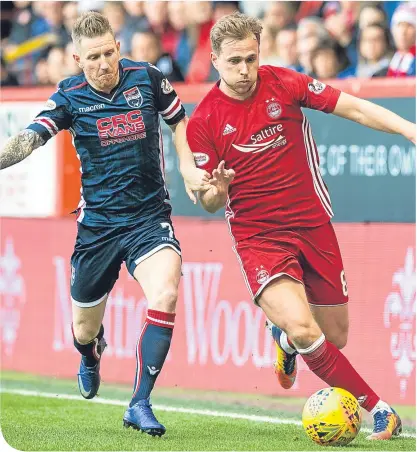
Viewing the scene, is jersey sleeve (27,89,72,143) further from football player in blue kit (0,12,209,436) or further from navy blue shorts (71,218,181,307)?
navy blue shorts (71,218,181,307)

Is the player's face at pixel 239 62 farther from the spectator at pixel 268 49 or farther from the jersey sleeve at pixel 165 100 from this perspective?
the spectator at pixel 268 49

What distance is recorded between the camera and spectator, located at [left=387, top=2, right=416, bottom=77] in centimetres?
1136

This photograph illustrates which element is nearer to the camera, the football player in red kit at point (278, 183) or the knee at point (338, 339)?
the football player in red kit at point (278, 183)

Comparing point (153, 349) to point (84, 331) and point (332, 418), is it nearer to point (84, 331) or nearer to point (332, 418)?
point (84, 331)

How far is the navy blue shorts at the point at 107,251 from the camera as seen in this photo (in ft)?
26.6

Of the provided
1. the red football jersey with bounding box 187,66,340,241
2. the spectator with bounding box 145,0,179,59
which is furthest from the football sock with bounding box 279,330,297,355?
the spectator with bounding box 145,0,179,59

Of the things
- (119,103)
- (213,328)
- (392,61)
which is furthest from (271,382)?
(119,103)

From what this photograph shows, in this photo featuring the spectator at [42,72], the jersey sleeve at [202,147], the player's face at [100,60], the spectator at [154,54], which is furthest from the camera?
the spectator at [42,72]

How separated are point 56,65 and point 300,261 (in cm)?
779

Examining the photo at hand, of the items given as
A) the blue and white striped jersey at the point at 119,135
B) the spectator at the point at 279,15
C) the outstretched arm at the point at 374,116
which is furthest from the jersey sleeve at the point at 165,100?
the spectator at the point at 279,15

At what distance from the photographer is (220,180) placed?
7645 millimetres

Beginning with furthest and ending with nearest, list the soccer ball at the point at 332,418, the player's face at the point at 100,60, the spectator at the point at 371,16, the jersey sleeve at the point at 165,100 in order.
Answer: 1. the spectator at the point at 371,16
2. the jersey sleeve at the point at 165,100
3. the player's face at the point at 100,60
4. the soccer ball at the point at 332,418

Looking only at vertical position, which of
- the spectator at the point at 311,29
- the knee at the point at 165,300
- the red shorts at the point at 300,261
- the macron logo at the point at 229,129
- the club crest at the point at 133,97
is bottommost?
the knee at the point at 165,300

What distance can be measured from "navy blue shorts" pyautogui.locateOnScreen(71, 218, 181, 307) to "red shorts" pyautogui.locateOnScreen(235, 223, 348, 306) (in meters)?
0.54
